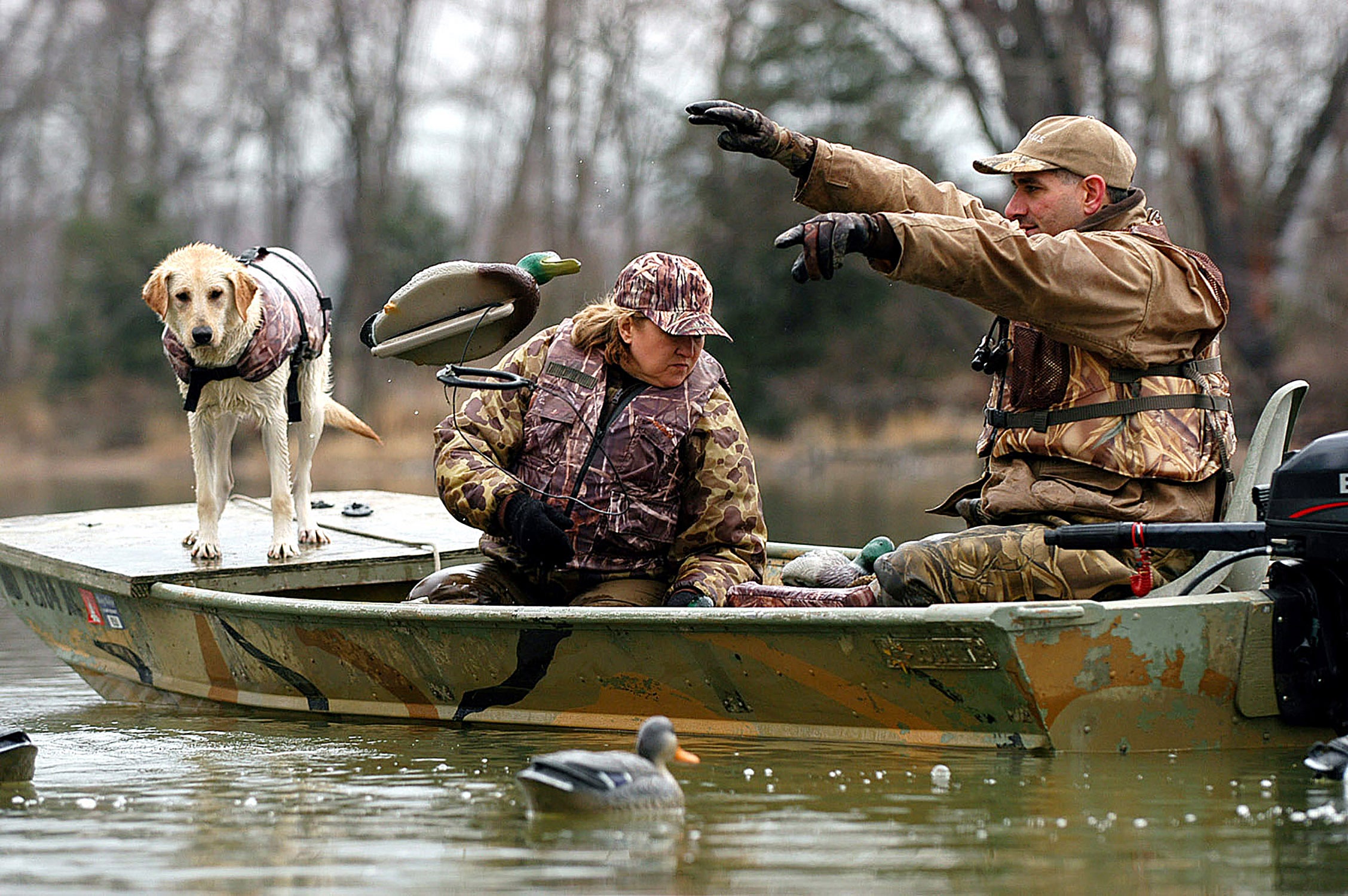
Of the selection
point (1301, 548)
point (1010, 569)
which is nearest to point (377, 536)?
point (1010, 569)

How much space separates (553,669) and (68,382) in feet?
70.6

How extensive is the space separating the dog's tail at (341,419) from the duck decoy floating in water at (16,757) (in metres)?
2.95

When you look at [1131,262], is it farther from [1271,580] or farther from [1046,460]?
[1271,580]

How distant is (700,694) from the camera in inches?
225

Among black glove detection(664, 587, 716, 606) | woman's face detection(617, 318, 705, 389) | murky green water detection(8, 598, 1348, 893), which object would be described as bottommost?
murky green water detection(8, 598, 1348, 893)

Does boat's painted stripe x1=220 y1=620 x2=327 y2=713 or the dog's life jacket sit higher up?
the dog's life jacket

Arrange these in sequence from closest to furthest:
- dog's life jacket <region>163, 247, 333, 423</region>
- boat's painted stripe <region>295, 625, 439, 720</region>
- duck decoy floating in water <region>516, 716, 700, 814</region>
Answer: duck decoy floating in water <region>516, 716, 700, 814</region> < boat's painted stripe <region>295, 625, 439, 720</region> < dog's life jacket <region>163, 247, 333, 423</region>

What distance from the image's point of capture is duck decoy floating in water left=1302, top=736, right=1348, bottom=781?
4.85 metres

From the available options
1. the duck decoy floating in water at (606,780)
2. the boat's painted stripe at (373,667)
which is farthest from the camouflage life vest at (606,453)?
the duck decoy floating in water at (606,780)

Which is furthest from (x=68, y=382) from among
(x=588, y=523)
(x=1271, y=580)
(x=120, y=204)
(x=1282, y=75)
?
(x=1271, y=580)

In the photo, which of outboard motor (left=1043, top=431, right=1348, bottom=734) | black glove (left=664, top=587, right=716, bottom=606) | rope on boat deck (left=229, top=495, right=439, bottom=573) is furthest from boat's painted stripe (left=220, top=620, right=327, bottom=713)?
outboard motor (left=1043, top=431, right=1348, bottom=734)

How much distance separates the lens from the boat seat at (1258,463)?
17.6ft

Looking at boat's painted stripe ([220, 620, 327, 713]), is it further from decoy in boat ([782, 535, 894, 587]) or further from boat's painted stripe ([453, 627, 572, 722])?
decoy in boat ([782, 535, 894, 587])

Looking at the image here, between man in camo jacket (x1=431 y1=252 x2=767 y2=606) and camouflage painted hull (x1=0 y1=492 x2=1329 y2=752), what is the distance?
Result: 30cm
